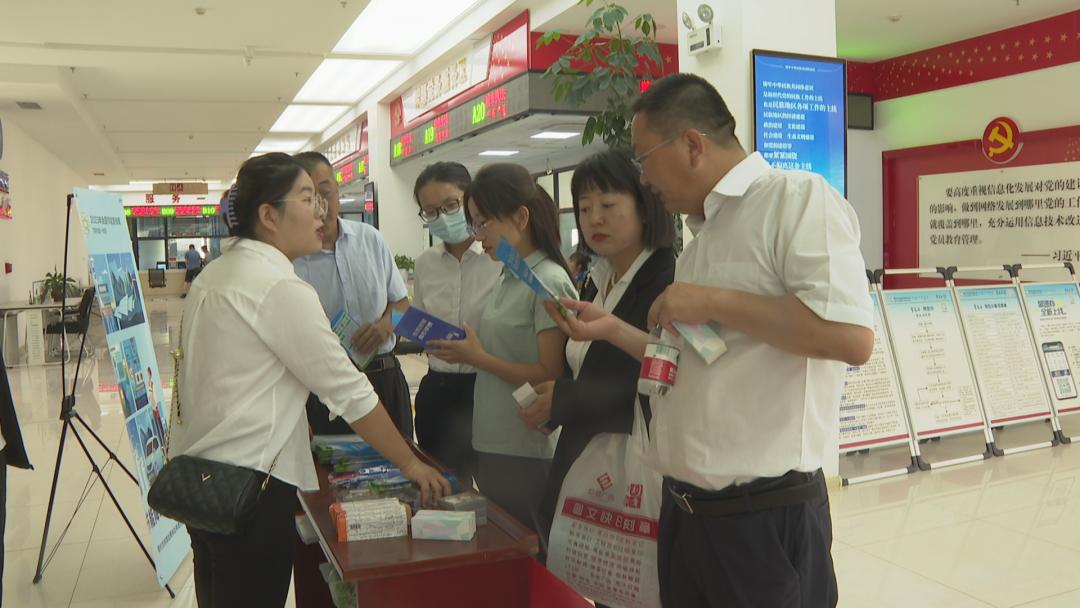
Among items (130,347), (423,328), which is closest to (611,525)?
(423,328)

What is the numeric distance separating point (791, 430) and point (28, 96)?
38.8ft

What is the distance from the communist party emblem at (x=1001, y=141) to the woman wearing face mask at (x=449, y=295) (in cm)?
650

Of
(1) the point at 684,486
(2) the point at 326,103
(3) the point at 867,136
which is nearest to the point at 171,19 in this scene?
(2) the point at 326,103

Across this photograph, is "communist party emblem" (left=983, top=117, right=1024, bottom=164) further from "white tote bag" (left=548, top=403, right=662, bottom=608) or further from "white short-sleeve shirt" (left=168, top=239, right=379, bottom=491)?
"white short-sleeve shirt" (left=168, top=239, right=379, bottom=491)

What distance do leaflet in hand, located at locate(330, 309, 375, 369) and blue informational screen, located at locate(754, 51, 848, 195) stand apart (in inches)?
98.6

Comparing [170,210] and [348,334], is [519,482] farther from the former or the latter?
[170,210]

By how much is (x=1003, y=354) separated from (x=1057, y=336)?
0.57 meters

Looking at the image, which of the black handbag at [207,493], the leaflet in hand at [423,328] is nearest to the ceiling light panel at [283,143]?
the leaflet in hand at [423,328]

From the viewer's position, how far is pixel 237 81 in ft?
35.1

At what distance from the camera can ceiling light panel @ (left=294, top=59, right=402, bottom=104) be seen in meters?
10.7

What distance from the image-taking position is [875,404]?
536 centimetres

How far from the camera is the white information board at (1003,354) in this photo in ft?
19.3

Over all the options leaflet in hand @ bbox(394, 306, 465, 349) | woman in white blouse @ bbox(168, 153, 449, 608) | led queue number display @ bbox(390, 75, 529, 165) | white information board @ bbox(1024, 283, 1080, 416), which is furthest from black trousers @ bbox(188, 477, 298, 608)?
led queue number display @ bbox(390, 75, 529, 165)

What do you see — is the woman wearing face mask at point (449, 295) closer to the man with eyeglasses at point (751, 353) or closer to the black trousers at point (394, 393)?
the black trousers at point (394, 393)
